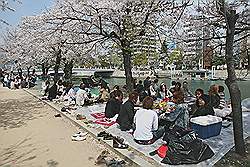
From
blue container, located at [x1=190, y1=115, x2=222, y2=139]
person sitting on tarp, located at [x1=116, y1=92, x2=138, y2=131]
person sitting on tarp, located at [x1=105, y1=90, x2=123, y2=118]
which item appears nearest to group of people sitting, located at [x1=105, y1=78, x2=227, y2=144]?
person sitting on tarp, located at [x1=116, y1=92, x2=138, y2=131]

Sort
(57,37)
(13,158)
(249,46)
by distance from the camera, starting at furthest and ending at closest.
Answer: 1. (57,37)
2. (249,46)
3. (13,158)

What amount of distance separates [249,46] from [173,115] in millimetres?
2945

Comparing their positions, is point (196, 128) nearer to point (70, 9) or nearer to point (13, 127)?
point (13, 127)

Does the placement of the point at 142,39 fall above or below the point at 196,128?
above

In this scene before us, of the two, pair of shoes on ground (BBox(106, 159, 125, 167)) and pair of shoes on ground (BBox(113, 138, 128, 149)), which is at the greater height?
pair of shoes on ground (BBox(113, 138, 128, 149))

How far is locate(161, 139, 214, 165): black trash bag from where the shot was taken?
188 inches

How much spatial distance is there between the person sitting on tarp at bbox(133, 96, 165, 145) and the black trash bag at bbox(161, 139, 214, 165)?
0.92 m

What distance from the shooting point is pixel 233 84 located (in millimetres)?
5082

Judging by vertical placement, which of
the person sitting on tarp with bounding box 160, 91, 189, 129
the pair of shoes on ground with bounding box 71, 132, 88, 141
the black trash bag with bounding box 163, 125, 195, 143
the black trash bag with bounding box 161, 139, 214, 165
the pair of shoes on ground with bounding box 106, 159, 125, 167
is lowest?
the pair of shoes on ground with bounding box 71, 132, 88, 141

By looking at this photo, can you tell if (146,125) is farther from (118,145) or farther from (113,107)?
(113,107)

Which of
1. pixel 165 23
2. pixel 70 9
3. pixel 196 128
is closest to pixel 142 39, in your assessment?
pixel 165 23

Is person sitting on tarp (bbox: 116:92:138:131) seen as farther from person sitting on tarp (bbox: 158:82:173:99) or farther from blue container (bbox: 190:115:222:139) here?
person sitting on tarp (bbox: 158:82:173:99)

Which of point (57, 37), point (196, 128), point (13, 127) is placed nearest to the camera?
point (196, 128)

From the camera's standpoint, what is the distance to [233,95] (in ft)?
16.7
